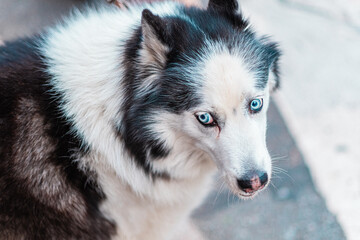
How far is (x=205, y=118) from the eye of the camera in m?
2.34

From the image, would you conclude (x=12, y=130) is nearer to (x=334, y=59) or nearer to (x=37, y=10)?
(x=37, y=10)

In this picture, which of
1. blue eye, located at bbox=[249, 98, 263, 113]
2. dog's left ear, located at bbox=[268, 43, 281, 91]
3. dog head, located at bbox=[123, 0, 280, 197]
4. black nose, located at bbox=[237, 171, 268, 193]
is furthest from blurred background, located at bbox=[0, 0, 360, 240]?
black nose, located at bbox=[237, 171, 268, 193]

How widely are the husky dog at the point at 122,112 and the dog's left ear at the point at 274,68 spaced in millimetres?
12

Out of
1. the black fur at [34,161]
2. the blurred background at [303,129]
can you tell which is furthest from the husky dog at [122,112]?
the blurred background at [303,129]

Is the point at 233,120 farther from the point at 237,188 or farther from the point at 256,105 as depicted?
the point at 237,188

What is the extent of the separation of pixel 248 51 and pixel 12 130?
1.32m

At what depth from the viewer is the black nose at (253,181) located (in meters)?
2.29

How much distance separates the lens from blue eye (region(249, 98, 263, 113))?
2.37m

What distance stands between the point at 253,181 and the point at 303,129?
8.06 ft

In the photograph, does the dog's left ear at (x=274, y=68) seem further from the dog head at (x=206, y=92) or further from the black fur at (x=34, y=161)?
the black fur at (x=34, y=161)

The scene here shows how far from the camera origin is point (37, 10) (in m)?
4.32

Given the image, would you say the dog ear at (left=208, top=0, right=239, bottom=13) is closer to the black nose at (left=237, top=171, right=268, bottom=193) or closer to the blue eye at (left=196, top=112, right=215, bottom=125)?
the blue eye at (left=196, top=112, right=215, bottom=125)

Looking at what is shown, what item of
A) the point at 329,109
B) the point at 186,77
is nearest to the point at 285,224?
the point at 329,109

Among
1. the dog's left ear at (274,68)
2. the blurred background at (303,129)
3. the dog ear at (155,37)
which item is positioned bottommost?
the blurred background at (303,129)
